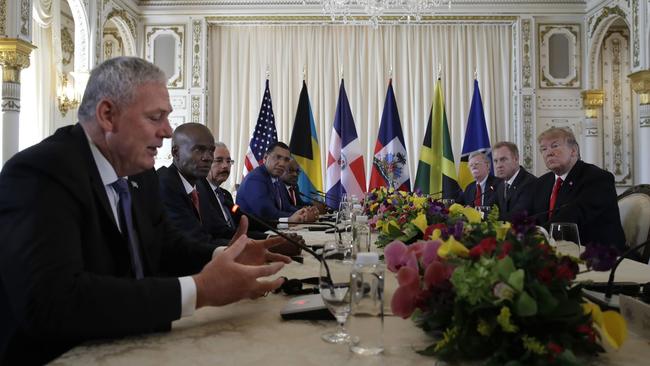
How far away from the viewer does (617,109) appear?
845 cm

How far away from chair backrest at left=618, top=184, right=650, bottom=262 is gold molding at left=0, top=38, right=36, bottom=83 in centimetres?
538

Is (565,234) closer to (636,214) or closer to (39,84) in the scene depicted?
(636,214)

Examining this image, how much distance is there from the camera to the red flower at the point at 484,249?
90 cm

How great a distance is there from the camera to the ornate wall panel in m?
8.35

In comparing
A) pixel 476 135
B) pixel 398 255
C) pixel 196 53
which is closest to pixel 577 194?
pixel 398 255

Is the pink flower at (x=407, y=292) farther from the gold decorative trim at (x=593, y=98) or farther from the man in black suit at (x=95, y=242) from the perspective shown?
the gold decorative trim at (x=593, y=98)

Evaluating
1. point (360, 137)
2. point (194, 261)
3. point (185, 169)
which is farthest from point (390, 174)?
point (194, 261)

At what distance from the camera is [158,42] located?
28.0 feet

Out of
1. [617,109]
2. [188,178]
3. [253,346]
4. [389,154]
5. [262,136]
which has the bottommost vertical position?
[253,346]

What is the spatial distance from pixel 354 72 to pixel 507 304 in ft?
26.6

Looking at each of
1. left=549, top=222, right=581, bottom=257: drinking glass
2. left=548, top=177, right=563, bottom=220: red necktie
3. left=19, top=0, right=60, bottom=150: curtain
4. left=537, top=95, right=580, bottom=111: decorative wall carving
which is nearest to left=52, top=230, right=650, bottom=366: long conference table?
left=549, top=222, right=581, bottom=257: drinking glass

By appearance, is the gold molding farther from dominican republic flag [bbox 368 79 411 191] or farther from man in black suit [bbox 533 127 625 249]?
man in black suit [bbox 533 127 625 249]

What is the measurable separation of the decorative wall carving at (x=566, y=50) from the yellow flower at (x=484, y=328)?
327 inches

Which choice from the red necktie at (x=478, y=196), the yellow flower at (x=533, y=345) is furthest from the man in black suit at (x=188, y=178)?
the red necktie at (x=478, y=196)
